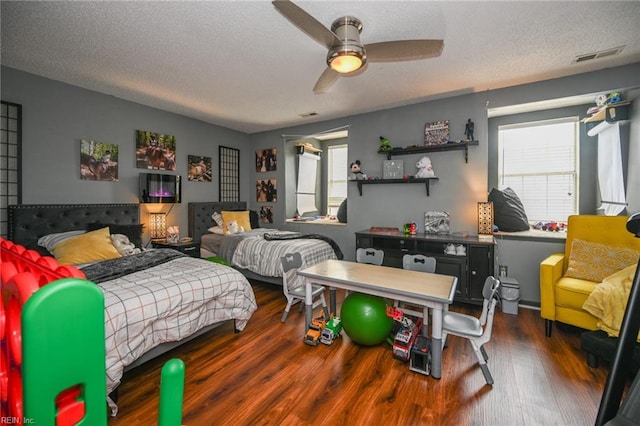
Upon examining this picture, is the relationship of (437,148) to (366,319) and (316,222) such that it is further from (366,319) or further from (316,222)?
(366,319)

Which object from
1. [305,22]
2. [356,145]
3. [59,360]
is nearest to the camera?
[59,360]

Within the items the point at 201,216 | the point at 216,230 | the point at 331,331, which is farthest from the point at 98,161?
the point at 331,331

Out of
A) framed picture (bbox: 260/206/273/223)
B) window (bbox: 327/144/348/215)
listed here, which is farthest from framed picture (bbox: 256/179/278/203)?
window (bbox: 327/144/348/215)

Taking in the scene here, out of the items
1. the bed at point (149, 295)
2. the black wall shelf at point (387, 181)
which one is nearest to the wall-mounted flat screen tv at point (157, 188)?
the bed at point (149, 295)

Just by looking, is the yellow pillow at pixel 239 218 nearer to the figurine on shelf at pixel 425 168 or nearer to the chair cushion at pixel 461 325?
the figurine on shelf at pixel 425 168

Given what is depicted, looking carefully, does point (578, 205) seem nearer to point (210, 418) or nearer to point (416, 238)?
point (416, 238)

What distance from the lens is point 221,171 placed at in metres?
5.21

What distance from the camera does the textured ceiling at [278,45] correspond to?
2.00 metres

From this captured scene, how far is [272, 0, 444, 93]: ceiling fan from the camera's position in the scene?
1728 millimetres

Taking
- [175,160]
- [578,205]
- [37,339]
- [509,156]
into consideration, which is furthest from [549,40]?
[175,160]

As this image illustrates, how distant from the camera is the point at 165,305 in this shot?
1.94 m

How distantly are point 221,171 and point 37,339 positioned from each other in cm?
511

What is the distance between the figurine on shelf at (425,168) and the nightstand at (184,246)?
334cm

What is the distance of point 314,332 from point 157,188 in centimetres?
297
